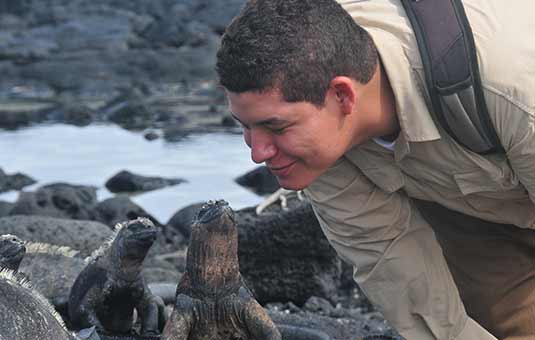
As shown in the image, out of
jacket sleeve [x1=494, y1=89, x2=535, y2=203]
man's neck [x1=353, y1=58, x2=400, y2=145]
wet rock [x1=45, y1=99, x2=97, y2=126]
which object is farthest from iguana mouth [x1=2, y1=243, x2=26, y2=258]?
wet rock [x1=45, y1=99, x2=97, y2=126]

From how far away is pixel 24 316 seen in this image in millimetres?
4508

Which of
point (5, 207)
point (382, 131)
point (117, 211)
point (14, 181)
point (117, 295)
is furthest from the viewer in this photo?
point (14, 181)

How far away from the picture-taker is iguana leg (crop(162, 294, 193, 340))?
5.18 m

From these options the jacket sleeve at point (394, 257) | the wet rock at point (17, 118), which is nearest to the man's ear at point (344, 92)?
the jacket sleeve at point (394, 257)

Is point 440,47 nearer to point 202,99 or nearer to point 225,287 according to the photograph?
point 225,287

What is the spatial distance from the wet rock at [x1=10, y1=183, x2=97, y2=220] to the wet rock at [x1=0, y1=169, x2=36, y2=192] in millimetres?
1754

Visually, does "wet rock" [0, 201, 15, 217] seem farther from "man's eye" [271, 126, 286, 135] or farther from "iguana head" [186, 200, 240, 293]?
"man's eye" [271, 126, 286, 135]

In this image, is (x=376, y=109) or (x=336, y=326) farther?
(x=336, y=326)

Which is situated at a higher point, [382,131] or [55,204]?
[382,131]

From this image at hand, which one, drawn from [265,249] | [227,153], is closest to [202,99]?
[227,153]

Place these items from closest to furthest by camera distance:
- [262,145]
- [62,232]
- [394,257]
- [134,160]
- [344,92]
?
[344,92]
[262,145]
[394,257]
[62,232]
[134,160]

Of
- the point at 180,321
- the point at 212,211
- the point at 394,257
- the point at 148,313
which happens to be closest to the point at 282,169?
the point at 212,211

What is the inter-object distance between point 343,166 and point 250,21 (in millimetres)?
1071

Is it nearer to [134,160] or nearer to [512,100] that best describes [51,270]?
[512,100]
